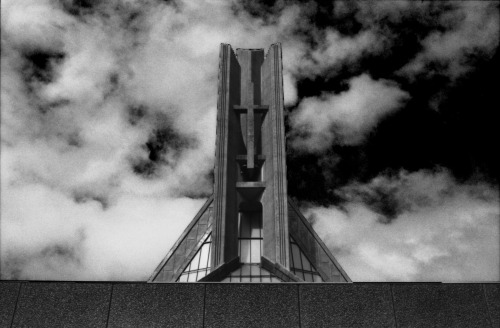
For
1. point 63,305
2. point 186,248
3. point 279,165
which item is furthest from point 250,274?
point 63,305

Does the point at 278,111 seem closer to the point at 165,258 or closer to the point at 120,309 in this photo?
the point at 165,258

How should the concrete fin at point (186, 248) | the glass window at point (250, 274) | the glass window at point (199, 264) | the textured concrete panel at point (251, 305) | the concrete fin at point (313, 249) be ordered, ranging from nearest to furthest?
the textured concrete panel at point (251, 305) → the glass window at point (250, 274) → the concrete fin at point (313, 249) → the glass window at point (199, 264) → the concrete fin at point (186, 248)

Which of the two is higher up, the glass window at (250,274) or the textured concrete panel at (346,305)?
the glass window at (250,274)

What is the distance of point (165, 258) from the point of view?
36969mm

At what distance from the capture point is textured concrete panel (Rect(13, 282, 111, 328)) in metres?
8.00

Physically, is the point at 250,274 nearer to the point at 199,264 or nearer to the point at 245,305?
the point at 199,264

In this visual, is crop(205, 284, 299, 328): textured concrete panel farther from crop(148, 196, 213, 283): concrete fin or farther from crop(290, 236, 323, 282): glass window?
crop(148, 196, 213, 283): concrete fin

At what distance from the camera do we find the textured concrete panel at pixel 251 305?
7891 mm

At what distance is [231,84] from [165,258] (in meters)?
14.7

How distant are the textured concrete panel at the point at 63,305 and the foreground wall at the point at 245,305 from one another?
0.02m

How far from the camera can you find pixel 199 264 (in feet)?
115

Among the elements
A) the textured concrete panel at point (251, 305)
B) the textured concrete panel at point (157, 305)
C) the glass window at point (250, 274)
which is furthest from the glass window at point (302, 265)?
the textured concrete panel at point (157, 305)

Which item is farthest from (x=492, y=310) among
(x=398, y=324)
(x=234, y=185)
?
(x=234, y=185)

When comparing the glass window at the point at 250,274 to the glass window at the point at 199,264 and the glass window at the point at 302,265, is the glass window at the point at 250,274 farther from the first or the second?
the glass window at the point at 199,264
